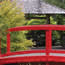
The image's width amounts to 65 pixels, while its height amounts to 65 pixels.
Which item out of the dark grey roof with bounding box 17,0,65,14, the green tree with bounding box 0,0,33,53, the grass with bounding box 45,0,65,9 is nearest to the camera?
the green tree with bounding box 0,0,33,53

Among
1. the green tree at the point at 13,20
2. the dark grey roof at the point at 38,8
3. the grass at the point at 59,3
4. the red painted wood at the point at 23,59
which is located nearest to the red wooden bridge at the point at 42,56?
the red painted wood at the point at 23,59

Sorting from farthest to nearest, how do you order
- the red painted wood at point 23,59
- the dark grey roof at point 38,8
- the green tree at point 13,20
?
the dark grey roof at point 38,8, the green tree at point 13,20, the red painted wood at point 23,59

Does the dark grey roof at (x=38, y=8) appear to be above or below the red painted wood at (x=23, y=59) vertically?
above

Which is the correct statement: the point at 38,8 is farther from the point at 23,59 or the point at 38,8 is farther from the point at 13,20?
the point at 23,59

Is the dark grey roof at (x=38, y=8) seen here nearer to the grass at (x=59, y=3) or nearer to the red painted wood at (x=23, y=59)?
the red painted wood at (x=23, y=59)

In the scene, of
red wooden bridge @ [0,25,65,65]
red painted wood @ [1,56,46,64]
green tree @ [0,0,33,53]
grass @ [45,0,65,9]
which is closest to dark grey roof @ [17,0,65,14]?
green tree @ [0,0,33,53]

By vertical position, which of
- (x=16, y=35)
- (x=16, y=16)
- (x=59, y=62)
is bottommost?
(x=59, y=62)

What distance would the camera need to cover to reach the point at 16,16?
9.87 metres

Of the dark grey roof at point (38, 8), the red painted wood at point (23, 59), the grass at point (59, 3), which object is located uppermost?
the grass at point (59, 3)

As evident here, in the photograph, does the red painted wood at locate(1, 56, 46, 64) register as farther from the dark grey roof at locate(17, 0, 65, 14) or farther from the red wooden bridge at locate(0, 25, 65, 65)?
the dark grey roof at locate(17, 0, 65, 14)

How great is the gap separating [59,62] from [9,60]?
138 cm

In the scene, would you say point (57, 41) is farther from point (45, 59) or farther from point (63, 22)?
point (45, 59)

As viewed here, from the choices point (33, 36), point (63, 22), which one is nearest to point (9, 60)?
point (33, 36)

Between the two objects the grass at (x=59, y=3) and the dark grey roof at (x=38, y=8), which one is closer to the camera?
the dark grey roof at (x=38, y=8)
